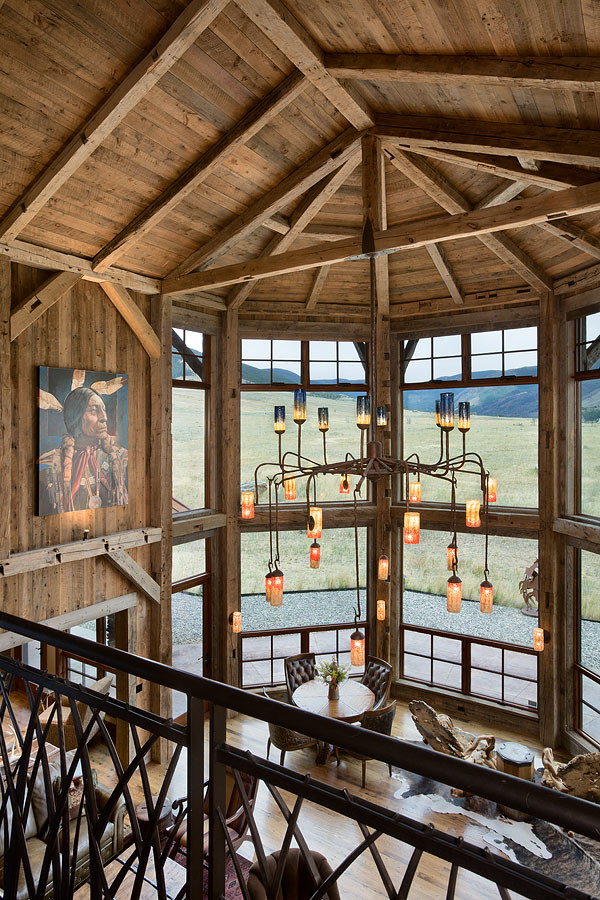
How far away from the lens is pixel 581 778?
4.93 metres

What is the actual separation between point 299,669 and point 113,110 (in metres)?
6.10

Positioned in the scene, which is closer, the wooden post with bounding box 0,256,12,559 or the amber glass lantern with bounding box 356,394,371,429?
the amber glass lantern with bounding box 356,394,371,429

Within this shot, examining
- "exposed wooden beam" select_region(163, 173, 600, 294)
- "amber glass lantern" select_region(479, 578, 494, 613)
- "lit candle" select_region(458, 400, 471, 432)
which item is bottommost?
"amber glass lantern" select_region(479, 578, 494, 613)

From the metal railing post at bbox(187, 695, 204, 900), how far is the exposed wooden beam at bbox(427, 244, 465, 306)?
586cm

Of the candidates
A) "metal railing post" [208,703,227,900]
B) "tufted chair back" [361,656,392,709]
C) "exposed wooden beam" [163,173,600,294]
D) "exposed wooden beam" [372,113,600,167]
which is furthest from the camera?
"tufted chair back" [361,656,392,709]

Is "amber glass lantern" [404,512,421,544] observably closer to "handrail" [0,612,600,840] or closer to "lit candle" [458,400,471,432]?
"lit candle" [458,400,471,432]

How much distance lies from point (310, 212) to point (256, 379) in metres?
2.51

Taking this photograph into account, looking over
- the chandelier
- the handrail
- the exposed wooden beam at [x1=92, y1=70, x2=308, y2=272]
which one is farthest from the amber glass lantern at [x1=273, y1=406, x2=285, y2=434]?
the handrail

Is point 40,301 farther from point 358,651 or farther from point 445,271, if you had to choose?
point 445,271

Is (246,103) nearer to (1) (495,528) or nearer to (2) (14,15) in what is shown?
A: (2) (14,15)

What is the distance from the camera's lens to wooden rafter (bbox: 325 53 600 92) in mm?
2953

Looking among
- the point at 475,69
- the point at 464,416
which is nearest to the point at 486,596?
the point at 464,416

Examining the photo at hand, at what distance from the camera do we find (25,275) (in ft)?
16.1

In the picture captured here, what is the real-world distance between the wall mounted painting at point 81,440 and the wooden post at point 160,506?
15.9 inches
